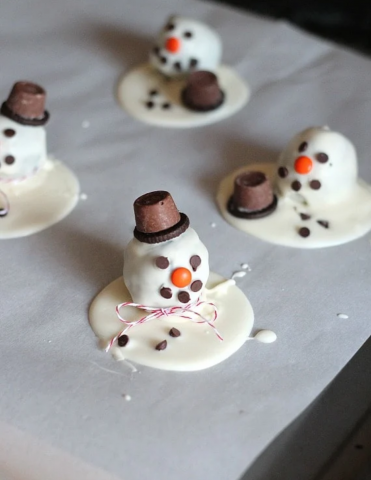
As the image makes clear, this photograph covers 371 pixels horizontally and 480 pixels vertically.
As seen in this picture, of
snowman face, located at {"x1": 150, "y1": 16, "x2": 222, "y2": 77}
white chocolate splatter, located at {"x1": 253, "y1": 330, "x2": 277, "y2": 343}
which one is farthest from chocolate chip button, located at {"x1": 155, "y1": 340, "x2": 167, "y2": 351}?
snowman face, located at {"x1": 150, "y1": 16, "x2": 222, "y2": 77}

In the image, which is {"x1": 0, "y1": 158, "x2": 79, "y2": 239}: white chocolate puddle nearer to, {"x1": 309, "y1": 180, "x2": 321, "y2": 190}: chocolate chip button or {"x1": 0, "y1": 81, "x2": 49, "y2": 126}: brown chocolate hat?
{"x1": 0, "y1": 81, "x2": 49, "y2": 126}: brown chocolate hat

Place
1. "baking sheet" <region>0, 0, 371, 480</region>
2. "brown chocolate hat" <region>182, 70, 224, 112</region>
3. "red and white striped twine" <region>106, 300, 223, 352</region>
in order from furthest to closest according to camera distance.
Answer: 1. "brown chocolate hat" <region>182, 70, 224, 112</region>
2. "red and white striped twine" <region>106, 300, 223, 352</region>
3. "baking sheet" <region>0, 0, 371, 480</region>

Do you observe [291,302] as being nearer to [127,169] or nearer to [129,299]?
[129,299]

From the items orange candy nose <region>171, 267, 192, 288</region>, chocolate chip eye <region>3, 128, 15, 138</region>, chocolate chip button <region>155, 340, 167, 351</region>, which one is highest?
orange candy nose <region>171, 267, 192, 288</region>

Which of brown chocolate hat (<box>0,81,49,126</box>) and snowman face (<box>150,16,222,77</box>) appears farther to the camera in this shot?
snowman face (<box>150,16,222,77</box>)

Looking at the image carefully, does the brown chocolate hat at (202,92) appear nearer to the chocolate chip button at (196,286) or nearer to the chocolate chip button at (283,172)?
the chocolate chip button at (283,172)

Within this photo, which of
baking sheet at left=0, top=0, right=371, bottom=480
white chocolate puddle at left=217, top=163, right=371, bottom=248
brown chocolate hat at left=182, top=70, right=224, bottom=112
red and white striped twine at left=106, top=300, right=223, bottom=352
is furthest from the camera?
brown chocolate hat at left=182, top=70, right=224, bottom=112

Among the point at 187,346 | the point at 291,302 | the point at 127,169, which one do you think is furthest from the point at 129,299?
the point at 127,169

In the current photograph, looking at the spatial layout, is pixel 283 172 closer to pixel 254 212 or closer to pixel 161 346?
pixel 254 212
